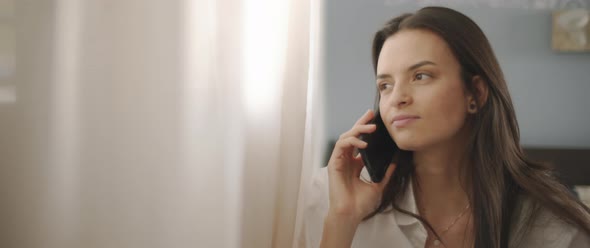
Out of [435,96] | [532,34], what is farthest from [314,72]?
[532,34]

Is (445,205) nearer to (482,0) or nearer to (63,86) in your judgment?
(63,86)

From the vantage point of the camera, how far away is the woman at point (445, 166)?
0.85 meters

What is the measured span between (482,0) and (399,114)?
109cm

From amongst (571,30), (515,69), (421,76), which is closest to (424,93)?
(421,76)

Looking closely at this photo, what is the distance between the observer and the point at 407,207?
99cm

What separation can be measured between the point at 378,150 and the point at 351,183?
103mm

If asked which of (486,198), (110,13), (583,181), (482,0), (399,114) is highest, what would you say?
(482,0)

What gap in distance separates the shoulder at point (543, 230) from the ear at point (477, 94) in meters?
0.21

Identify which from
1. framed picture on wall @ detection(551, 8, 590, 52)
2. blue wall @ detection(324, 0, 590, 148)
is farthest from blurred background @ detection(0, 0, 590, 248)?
framed picture on wall @ detection(551, 8, 590, 52)

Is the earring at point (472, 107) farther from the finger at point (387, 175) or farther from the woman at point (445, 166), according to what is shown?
the finger at point (387, 175)

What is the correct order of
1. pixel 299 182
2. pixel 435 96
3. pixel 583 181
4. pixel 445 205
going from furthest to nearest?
pixel 583 181 < pixel 299 182 < pixel 445 205 < pixel 435 96

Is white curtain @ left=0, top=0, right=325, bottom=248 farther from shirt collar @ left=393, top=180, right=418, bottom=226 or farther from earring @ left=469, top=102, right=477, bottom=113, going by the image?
earring @ left=469, top=102, right=477, bottom=113

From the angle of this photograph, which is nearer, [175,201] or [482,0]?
[175,201]

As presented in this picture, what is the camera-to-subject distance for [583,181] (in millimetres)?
1667
